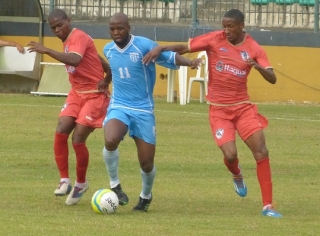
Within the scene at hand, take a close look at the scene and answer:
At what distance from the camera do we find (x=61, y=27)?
10133 millimetres

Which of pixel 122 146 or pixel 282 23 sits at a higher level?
pixel 282 23

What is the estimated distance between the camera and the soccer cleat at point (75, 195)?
32.9 feet

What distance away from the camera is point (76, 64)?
9938 millimetres

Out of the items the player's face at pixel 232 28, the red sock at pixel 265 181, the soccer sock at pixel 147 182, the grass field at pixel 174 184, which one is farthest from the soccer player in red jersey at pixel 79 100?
the red sock at pixel 265 181

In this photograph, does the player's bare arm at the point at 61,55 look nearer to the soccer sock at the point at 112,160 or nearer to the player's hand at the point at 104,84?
the player's hand at the point at 104,84

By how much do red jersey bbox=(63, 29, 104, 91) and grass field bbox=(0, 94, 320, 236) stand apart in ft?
4.34

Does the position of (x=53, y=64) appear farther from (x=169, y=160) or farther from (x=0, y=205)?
(x=0, y=205)

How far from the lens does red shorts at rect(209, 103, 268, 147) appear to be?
9.73 meters

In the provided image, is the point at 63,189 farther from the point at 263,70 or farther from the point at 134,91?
the point at 263,70

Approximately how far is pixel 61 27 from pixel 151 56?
4.37 feet

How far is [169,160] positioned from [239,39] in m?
4.41

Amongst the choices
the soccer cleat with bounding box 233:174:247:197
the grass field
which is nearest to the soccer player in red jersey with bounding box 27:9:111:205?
the grass field

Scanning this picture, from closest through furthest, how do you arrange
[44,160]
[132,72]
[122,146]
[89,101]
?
[132,72] < [89,101] < [44,160] < [122,146]

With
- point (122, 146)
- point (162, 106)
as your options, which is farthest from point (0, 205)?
point (162, 106)
